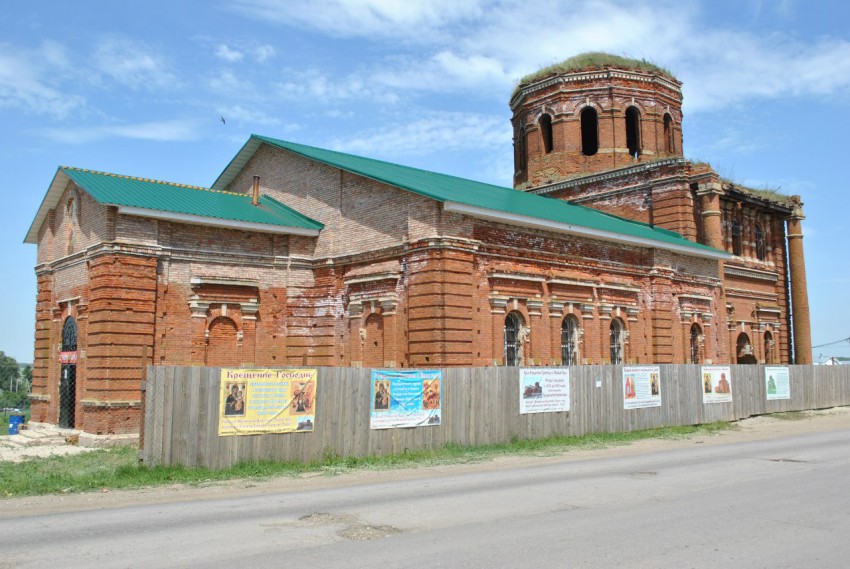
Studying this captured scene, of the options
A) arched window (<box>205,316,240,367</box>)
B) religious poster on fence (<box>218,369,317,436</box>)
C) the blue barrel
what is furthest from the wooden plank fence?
the blue barrel

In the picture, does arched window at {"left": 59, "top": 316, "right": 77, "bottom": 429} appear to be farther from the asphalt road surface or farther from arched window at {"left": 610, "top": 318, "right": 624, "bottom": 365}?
arched window at {"left": 610, "top": 318, "right": 624, "bottom": 365}

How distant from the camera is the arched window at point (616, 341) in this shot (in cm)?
2678

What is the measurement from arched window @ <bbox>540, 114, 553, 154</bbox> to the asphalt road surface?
26418mm

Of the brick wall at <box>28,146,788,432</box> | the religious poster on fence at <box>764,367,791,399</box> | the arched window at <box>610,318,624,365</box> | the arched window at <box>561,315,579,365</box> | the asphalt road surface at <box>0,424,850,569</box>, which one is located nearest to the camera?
the asphalt road surface at <box>0,424,850,569</box>

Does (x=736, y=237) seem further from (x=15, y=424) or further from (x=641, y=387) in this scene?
(x=15, y=424)

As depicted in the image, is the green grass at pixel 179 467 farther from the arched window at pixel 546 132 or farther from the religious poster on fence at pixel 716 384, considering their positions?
the arched window at pixel 546 132

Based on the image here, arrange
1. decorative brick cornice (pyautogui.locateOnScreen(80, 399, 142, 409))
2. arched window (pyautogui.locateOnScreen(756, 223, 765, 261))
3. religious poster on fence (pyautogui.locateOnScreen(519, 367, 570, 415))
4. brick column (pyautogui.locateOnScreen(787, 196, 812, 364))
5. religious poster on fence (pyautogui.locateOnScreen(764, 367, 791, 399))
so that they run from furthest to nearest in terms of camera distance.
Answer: brick column (pyautogui.locateOnScreen(787, 196, 812, 364)), arched window (pyautogui.locateOnScreen(756, 223, 765, 261)), religious poster on fence (pyautogui.locateOnScreen(764, 367, 791, 399)), decorative brick cornice (pyautogui.locateOnScreen(80, 399, 142, 409)), religious poster on fence (pyautogui.locateOnScreen(519, 367, 570, 415))

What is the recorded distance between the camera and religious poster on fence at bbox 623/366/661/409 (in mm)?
21797

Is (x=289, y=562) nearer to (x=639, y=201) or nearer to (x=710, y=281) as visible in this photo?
(x=710, y=281)

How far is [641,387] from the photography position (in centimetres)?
2225

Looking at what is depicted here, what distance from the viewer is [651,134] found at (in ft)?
120

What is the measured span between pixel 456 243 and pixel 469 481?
29.8ft

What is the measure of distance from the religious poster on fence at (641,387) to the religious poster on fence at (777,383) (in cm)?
752

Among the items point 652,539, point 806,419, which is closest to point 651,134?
point 806,419
